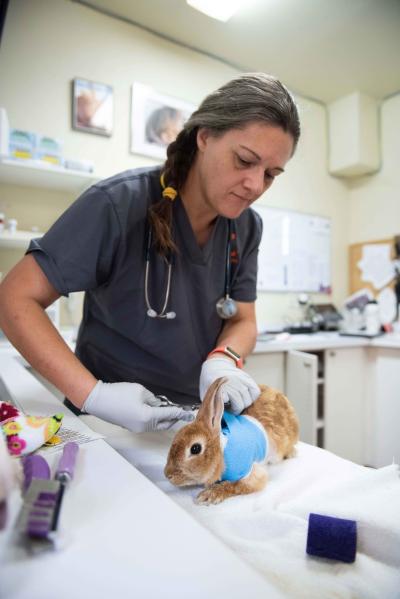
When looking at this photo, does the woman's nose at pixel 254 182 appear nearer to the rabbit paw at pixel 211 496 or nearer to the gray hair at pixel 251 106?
the gray hair at pixel 251 106

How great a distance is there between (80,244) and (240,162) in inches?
16.3

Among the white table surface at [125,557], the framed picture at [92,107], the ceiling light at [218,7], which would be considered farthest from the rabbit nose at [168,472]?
the ceiling light at [218,7]

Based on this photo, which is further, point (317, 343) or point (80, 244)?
point (317, 343)

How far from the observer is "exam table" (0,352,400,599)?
301 millimetres

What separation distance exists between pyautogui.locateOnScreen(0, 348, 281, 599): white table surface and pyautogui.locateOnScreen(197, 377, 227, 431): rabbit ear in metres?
0.17

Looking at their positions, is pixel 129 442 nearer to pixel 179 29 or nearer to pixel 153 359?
pixel 153 359

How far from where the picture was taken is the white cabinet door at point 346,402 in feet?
7.35

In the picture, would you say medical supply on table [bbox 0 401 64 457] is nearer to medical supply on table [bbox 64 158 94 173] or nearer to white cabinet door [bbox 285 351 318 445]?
medical supply on table [bbox 64 158 94 173]

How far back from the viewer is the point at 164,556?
33 centimetres

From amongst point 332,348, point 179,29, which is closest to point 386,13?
point 179,29

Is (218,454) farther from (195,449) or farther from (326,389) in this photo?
(326,389)

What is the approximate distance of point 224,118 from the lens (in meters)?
0.87

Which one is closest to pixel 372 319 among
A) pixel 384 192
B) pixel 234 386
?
pixel 384 192

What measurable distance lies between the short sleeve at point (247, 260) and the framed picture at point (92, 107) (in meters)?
1.37
